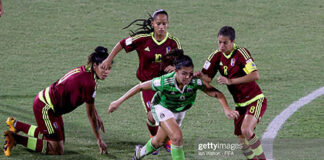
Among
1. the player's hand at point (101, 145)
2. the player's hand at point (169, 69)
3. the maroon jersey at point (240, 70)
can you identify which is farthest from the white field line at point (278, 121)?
the player's hand at point (101, 145)

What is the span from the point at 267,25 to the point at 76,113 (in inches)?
249

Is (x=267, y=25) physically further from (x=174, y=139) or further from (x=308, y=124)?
(x=174, y=139)

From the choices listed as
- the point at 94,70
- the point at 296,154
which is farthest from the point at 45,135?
the point at 296,154

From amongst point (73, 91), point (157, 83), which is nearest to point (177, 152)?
point (157, 83)

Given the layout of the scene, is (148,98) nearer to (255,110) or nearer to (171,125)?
(171,125)

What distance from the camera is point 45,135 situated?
781 centimetres

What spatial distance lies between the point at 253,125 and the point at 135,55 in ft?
19.6

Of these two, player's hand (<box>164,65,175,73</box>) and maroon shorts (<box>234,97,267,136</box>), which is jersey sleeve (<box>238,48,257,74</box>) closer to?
maroon shorts (<box>234,97,267,136</box>)

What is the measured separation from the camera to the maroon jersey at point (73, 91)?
7.39 m

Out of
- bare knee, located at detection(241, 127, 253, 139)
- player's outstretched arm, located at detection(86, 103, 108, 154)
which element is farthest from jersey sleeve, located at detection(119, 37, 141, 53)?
bare knee, located at detection(241, 127, 253, 139)

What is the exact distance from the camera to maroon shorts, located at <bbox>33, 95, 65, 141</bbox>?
25.4 ft

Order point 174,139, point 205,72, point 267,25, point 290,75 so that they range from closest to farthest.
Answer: point 174,139 < point 205,72 < point 290,75 < point 267,25

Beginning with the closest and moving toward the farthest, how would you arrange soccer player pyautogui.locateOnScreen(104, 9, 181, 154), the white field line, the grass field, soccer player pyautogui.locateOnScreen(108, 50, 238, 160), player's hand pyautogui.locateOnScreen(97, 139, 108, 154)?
soccer player pyautogui.locateOnScreen(108, 50, 238, 160) → player's hand pyautogui.locateOnScreen(97, 139, 108, 154) → soccer player pyautogui.locateOnScreen(104, 9, 181, 154) → the white field line → the grass field

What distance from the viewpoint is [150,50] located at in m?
8.09
